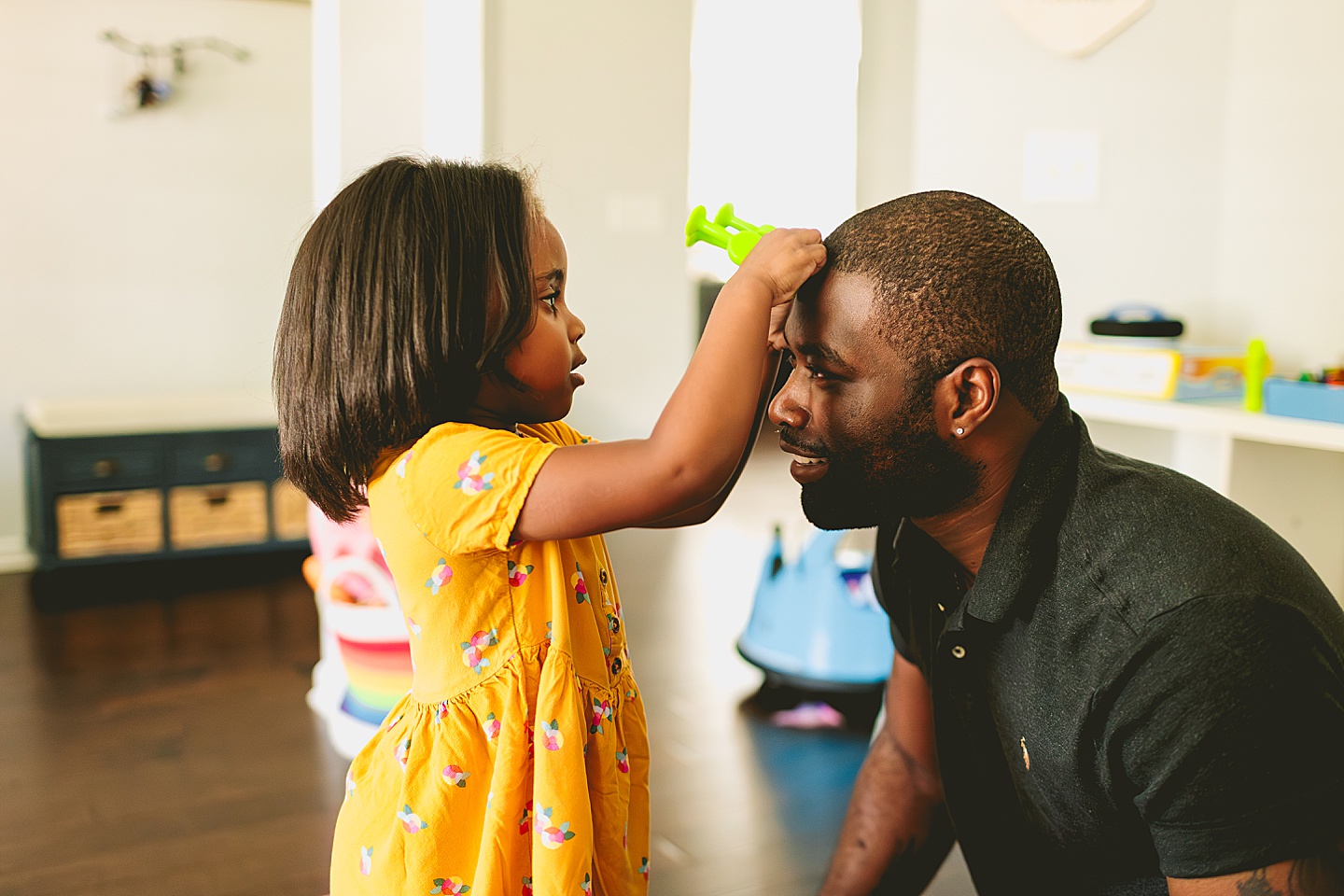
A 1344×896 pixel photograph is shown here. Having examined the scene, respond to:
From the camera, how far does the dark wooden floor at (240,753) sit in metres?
2.14

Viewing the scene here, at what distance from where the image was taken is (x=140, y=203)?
433 cm

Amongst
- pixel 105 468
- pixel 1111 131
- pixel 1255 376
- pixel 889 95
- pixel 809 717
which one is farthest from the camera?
pixel 105 468

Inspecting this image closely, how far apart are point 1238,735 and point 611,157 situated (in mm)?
3507

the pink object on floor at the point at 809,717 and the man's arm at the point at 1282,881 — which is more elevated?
the man's arm at the point at 1282,881

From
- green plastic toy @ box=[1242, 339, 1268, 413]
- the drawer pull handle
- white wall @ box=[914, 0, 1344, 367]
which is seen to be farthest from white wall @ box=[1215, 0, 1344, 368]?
the drawer pull handle

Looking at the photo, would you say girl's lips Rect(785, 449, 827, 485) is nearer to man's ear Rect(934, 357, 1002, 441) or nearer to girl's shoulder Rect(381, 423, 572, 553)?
man's ear Rect(934, 357, 1002, 441)

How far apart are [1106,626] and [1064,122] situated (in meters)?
1.57

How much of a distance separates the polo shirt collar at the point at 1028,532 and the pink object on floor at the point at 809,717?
69.3 inches

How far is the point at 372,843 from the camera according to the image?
3.44 feet

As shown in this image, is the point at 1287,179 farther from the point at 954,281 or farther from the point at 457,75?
the point at 457,75

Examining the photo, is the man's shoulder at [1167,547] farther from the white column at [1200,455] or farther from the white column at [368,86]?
the white column at [368,86]

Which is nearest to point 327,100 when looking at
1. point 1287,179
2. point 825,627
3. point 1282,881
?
point 825,627

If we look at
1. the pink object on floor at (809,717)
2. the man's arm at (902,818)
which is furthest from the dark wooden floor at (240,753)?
the man's arm at (902,818)

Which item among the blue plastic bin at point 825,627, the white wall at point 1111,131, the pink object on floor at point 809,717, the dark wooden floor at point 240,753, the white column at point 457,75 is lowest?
A: the dark wooden floor at point 240,753
